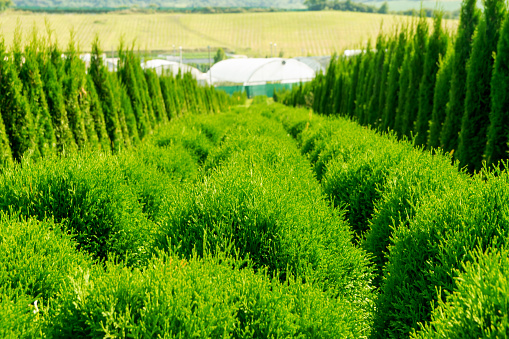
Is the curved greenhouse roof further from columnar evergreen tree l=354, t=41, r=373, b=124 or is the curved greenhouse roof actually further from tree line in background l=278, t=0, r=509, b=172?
tree line in background l=278, t=0, r=509, b=172

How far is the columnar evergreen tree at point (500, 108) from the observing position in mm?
7418

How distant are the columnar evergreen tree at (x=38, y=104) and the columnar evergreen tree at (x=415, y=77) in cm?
908

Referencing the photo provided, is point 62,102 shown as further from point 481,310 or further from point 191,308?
point 481,310

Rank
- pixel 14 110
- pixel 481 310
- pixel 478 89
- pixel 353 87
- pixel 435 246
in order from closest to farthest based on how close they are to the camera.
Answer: pixel 481 310, pixel 435 246, pixel 14 110, pixel 478 89, pixel 353 87

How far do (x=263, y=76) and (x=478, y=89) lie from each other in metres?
39.8

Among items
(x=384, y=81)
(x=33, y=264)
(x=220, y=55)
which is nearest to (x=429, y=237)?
(x=33, y=264)

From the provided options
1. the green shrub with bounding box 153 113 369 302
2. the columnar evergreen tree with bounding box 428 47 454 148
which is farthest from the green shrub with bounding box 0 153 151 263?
the columnar evergreen tree with bounding box 428 47 454 148

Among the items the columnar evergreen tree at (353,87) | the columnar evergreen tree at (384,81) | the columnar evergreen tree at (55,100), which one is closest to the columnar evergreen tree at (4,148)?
the columnar evergreen tree at (55,100)

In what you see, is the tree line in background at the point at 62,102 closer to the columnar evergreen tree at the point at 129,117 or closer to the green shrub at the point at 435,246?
the columnar evergreen tree at the point at 129,117

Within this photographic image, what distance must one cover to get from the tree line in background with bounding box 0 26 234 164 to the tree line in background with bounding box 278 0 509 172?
23.6ft

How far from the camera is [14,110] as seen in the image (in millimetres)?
7938

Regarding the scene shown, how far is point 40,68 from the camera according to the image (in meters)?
9.25

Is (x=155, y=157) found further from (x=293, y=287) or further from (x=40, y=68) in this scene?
(x=293, y=287)

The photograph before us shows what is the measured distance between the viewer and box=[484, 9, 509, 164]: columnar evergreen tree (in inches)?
292
